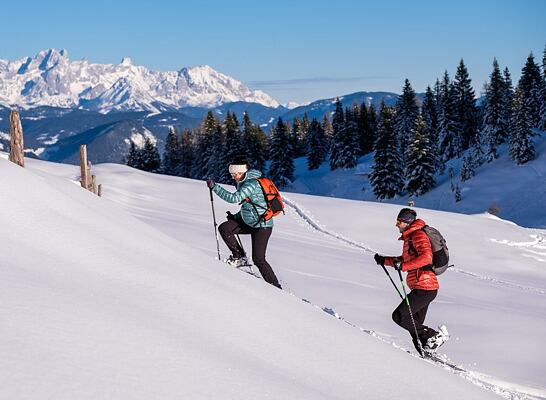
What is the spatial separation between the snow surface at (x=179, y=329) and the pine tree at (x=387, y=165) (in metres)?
46.3

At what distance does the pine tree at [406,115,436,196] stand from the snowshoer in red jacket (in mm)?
47225

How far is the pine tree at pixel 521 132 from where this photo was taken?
54.4m

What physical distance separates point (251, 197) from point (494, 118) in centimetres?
5806

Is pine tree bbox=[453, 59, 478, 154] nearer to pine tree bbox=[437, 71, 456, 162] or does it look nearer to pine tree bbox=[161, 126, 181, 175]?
→ pine tree bbox=[437, 71, 456, 162]

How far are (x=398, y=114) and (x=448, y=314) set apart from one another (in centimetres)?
6219

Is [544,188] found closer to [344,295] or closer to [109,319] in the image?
[344,295]

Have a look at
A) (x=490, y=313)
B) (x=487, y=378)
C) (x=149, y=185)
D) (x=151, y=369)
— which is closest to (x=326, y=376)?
(x=151, y=369)

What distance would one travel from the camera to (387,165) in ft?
187

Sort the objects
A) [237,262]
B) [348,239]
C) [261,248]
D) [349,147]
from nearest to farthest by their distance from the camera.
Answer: [261,248] → [237,262] → [348,239] → [349,147]

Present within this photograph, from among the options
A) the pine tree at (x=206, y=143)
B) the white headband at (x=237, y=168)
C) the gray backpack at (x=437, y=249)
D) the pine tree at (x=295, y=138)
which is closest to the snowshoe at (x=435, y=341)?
the gray backpack at (x=437, y=249)

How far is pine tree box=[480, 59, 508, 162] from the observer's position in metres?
60.3

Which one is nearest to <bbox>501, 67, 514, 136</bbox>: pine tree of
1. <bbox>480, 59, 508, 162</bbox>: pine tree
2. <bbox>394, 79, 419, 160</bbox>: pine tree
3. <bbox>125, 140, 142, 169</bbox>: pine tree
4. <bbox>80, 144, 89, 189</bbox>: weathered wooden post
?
<bbox>480, 59, 508, 162</bbox>: pine tree

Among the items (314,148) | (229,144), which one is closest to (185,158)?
(229,144)

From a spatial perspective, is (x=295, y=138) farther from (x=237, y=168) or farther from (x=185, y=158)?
(x=237, y=168)
